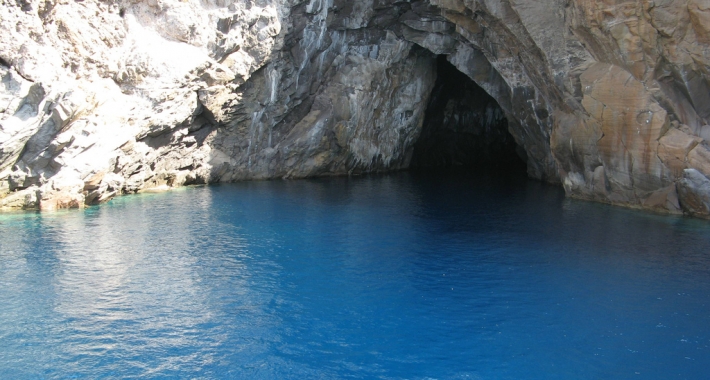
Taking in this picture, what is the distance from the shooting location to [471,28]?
112ft

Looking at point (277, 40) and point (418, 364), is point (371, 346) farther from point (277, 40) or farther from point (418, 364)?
point (277, 40)

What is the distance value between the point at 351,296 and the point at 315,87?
1124 inches

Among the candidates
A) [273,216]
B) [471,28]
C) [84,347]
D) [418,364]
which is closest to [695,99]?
[471,28]

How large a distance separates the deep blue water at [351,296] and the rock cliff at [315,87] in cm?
298

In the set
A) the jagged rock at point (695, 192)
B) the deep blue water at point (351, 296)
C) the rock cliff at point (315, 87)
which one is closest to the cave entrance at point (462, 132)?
the rock cliff at point (315, 87)

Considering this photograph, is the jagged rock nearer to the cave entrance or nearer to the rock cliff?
the rock cliff

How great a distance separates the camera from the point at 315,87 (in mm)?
40625

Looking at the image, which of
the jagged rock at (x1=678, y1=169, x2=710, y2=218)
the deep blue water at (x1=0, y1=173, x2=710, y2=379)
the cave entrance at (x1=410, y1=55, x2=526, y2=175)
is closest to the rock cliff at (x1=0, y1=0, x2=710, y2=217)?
the jagged rock at (x1=678, y1=169, x2=710, y2=218)

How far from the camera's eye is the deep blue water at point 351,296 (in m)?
10.5

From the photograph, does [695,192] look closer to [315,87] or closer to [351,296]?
[351,296]

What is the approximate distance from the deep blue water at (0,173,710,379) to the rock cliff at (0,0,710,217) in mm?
2976

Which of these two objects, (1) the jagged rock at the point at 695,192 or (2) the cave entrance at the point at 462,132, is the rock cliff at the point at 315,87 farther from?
(2) the cave entrance at the point at 462,132

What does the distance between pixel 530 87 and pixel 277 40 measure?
15627 mm

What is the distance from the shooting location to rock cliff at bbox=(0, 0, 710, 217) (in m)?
23.9
